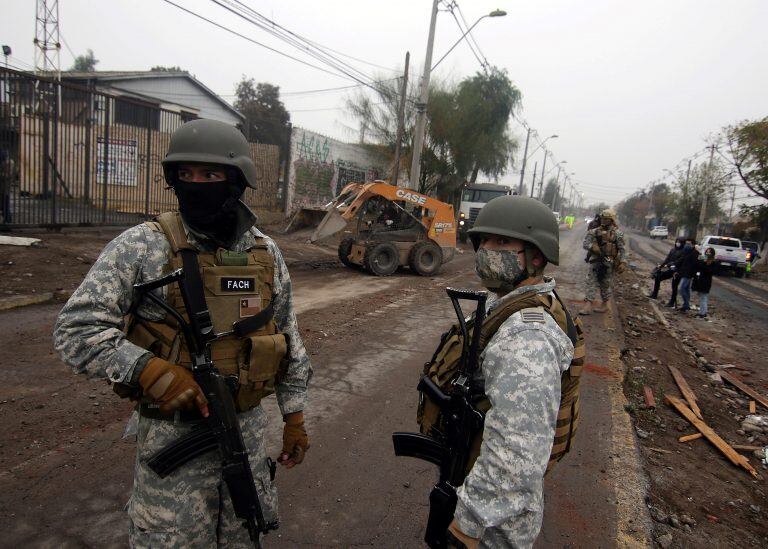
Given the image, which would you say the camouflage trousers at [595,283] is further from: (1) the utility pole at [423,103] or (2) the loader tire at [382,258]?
(1) the utility pole at [423,103]

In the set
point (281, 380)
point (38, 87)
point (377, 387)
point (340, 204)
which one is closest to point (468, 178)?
point (340, 204)

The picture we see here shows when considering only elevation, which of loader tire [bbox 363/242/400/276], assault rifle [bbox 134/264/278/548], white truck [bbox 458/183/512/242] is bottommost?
loader tire [bbox 363/242/400/276]

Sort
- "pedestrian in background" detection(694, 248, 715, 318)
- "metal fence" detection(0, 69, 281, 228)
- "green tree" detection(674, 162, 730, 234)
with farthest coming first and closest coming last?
"green tree" detection(674, 162, 730, 234)
"pedestrian in background" detection(694, 248, 715, 318)
"metal fence" detection(0, 69, 281, 228)

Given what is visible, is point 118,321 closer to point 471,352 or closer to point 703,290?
point 471,352

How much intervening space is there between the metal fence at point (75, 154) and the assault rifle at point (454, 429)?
31.9 ft

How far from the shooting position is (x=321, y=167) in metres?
20.5

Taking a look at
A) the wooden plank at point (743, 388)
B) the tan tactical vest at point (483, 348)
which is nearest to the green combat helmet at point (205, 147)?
the tan tactical vest at point (483, 348)

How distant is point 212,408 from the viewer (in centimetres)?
165

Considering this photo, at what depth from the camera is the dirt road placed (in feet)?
8.59

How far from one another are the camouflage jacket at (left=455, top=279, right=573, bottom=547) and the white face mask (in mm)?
311

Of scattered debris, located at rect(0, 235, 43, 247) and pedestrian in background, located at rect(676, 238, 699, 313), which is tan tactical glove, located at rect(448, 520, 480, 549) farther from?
pedestrian in background, located at rect(676, 238, 699, 313)

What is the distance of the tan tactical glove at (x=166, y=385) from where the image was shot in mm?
1521

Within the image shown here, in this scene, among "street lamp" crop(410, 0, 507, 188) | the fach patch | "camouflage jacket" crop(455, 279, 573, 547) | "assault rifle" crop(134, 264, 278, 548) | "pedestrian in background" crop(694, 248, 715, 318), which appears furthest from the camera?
"street lamp" crop(410, 0, 507, 188)

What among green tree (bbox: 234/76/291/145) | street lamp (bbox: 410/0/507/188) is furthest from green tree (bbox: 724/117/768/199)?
green tree (bbox: 234/76/291/145)
